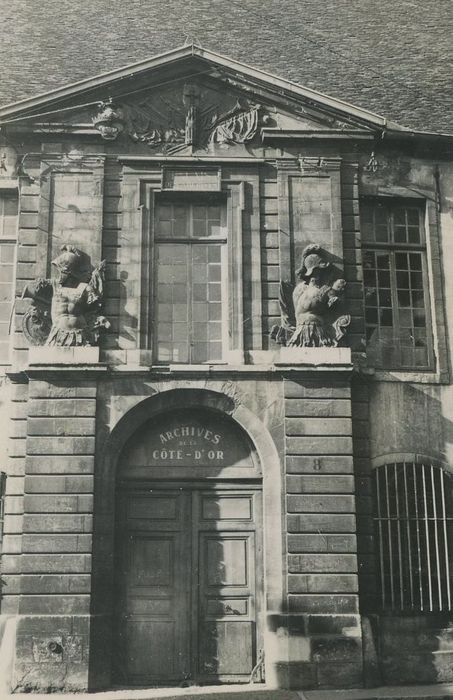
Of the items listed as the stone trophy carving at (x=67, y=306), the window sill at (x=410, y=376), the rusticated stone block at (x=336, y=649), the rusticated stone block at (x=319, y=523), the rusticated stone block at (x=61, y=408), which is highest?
the stone trophy carving at (x=67, y=306)

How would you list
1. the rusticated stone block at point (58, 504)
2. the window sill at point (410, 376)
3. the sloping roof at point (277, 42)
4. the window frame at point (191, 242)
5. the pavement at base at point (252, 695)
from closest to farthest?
the pavement at base at point (252, 695) < the rusticated stone block at point (58, 504) < the window frame at point (191, 242) < the window sill at point (410, 376) < the sloping roof at point (277, 42)

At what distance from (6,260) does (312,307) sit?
4.85 m

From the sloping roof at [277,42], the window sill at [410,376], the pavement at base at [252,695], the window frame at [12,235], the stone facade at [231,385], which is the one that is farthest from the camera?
the sloping roof at [277,42]

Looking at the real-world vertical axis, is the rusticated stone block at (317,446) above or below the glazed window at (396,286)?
below

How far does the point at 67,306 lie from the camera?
1187cm

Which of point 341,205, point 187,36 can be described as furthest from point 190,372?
point 187,36

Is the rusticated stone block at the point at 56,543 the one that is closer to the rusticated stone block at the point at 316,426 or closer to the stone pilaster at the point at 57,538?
the stone pilaster at the point at 57,538

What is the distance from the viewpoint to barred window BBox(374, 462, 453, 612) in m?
11.8

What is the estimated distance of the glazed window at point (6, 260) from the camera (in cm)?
1266

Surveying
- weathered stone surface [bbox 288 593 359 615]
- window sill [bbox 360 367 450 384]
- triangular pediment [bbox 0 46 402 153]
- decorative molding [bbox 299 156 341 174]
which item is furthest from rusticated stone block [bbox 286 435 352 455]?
triangular pediment [bbox 0 46 402 153]

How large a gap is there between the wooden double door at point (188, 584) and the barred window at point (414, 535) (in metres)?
1.84

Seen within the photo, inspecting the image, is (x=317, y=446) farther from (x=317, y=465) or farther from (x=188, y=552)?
(x=188, y=552)

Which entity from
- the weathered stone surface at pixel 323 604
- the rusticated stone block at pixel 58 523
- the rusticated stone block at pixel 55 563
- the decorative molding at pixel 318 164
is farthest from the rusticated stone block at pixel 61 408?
the decorative molding at pixel 318 164

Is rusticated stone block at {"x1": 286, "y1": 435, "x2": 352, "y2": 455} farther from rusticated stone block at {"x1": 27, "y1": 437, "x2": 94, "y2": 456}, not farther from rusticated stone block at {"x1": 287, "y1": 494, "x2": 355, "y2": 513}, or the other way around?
rusticated stone block at {"x1": 27, "y1": 437, "x2": 94, "y2": 456}
